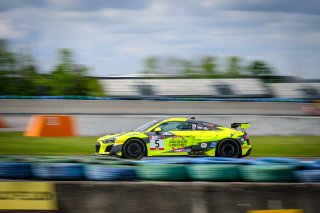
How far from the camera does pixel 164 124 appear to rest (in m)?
13.8

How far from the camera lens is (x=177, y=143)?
13.8 m

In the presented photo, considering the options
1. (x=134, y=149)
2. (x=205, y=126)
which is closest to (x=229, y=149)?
(x=205, y=126)

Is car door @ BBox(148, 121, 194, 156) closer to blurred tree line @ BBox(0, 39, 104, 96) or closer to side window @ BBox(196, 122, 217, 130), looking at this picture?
side window @ BBox(196, 122, 217, 130)

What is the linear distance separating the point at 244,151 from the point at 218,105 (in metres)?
20.6

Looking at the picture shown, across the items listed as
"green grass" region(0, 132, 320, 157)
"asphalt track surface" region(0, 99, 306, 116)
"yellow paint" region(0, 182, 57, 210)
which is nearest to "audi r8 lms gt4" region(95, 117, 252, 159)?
"green grass" region(0, 132, 320, 157)

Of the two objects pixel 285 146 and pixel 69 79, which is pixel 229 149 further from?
pixel 69 79

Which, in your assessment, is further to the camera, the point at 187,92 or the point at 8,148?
the point at 187,92

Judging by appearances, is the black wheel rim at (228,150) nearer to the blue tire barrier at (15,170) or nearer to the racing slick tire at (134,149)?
the racing slick tire at (134,149)

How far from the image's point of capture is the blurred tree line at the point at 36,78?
Answer: 60281mm

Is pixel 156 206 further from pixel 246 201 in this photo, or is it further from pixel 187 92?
pixel 187 92

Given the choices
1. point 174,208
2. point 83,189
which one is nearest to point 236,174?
point 174,208

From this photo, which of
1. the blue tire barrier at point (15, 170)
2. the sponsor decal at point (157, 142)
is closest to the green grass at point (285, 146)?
the sponsor decal at point (157, 142)

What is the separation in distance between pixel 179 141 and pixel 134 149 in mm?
1126

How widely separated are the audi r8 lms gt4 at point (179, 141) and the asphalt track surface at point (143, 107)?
17722 mm
